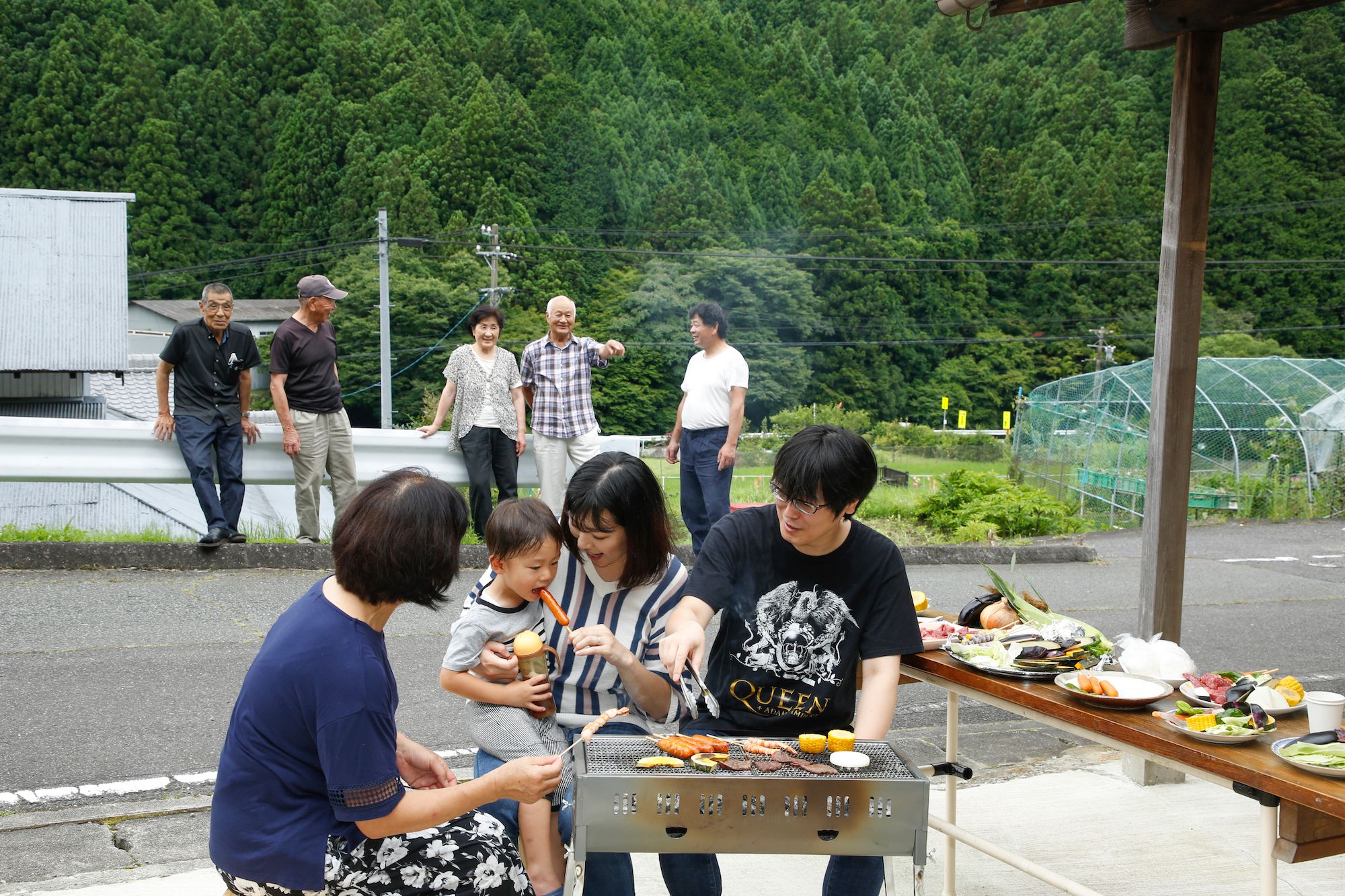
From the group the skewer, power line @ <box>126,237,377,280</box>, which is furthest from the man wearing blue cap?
power line @ <box>126,237,377,280</box>

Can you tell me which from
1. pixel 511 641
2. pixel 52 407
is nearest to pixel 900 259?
pixel 52 407

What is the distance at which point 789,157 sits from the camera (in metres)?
71.5

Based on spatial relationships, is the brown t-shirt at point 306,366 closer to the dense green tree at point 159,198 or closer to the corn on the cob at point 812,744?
the corn on the cob at point 812,744

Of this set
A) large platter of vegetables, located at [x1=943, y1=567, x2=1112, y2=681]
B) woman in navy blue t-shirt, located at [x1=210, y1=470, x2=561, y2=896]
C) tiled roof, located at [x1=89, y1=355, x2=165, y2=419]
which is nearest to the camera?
woman in navy blue t-shirt, located at [x1=210, y1=470, x2=561, y2=896]

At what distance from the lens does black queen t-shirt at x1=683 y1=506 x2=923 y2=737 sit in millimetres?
2953

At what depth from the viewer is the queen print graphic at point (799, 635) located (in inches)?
116

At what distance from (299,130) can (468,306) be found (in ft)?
44.5

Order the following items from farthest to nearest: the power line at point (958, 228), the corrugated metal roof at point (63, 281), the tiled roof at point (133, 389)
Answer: the power line at point (958, 228), the tiled roof at point (133, 389), the corrugated metal roof at point (63, 281)

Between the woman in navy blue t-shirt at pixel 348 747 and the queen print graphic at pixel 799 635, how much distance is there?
30.3 inches

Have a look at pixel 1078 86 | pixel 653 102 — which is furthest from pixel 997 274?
pixel 653 102

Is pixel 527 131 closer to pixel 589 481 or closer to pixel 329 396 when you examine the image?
pixel 329 396

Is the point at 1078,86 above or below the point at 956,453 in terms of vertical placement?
above

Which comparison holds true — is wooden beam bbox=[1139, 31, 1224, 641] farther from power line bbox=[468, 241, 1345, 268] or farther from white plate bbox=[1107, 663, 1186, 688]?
power line bbox=[468, 241, 1345, 268]

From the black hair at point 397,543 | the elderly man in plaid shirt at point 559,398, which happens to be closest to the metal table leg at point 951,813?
the black hair at point 397,543
